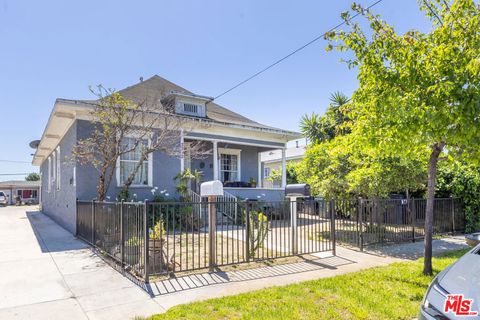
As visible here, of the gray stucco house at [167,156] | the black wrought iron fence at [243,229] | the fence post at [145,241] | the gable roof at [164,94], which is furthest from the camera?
the gable roof at [164,94]

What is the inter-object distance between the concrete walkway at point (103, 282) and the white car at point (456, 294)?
9.61ft

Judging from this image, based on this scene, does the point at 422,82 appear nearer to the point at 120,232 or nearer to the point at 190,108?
the point at 120,232

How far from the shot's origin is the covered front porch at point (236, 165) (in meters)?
14.2

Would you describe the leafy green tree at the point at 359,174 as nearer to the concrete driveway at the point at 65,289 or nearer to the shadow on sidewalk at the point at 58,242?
the concrete driveway at the point at 65,289

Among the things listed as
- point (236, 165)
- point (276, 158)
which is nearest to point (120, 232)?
point (236, 165)

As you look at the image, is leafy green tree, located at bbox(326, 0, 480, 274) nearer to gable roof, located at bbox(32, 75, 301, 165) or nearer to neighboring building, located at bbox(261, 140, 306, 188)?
gable roof, located at bbox(32, 75, 301, 165)

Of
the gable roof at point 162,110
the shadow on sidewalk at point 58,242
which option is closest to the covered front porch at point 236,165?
the gable roof at point 162,110

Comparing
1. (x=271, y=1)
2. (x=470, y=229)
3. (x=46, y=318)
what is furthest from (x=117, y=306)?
(x=470, y=229)

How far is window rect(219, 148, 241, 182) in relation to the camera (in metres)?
16.6

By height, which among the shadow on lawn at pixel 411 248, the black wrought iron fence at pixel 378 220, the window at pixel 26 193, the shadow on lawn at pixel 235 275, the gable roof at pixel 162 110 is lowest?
the window at pixel 26 193

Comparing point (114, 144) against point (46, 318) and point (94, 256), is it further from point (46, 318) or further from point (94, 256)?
point (46, 318)

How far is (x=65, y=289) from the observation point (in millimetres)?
4969

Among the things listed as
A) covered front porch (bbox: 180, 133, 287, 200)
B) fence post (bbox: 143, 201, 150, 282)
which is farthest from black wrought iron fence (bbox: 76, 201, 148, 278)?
covered front porch (bbox: 180, 133, 287, 200)

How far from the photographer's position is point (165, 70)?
611 inches
